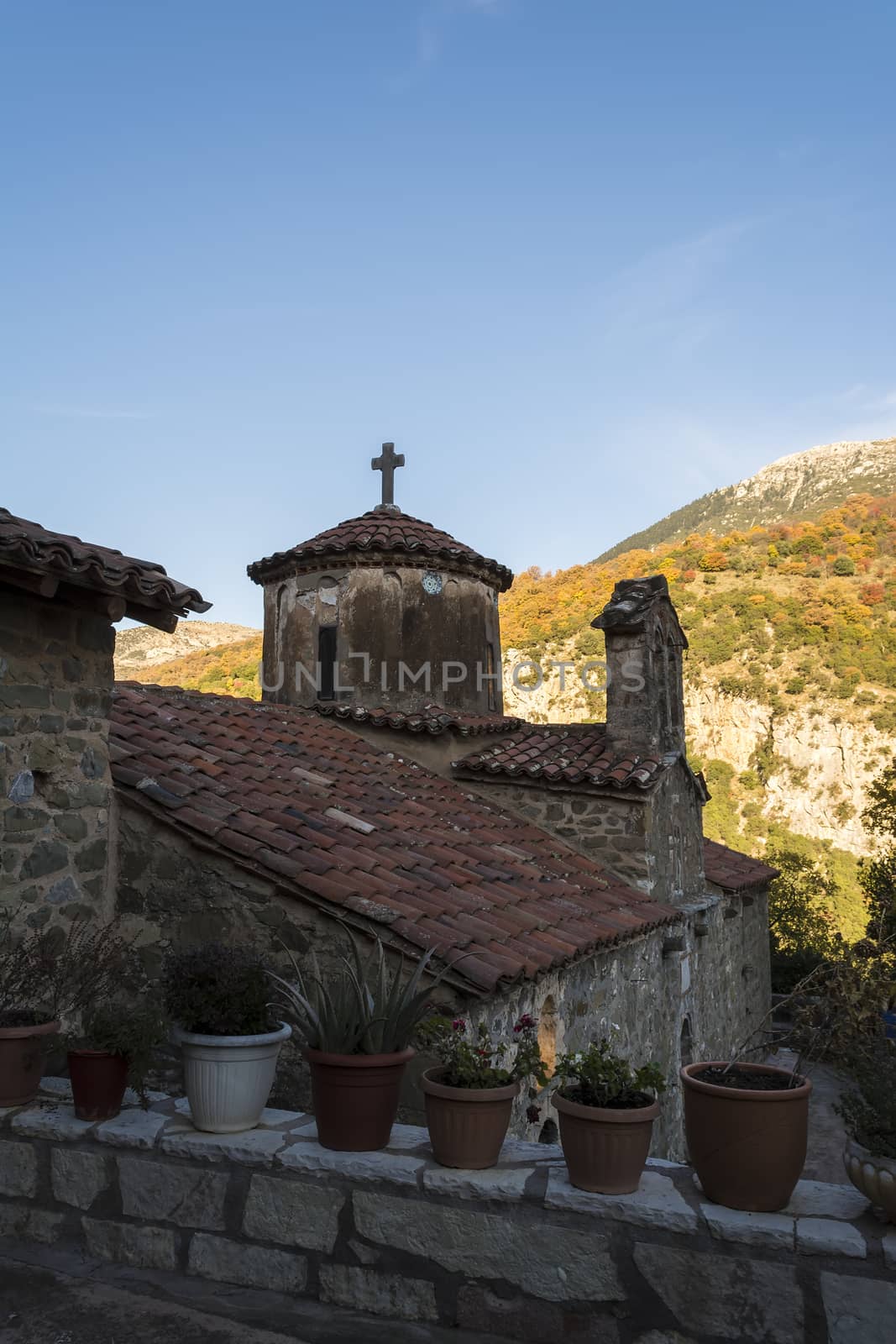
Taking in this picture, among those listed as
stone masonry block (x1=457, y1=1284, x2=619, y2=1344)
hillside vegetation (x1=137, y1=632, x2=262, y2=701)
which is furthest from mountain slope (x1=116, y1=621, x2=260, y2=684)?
stone masonry block (x1=457, y1=1284, x2=619, y2=1344)

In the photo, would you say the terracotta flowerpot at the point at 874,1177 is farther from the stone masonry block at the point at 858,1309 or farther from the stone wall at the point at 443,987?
the stone wall at the point at 443,987

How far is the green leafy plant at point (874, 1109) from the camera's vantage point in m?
2.73

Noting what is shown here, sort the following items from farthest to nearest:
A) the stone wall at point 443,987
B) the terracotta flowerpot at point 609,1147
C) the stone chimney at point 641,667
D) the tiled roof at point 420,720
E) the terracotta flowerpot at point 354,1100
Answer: the tiled roof at point 420,720 < the stone chimney at point 641,667 < the stone wall at point 443,987 < the terracotta flowerpot at point 354,1100 < the terracotta flowerpot at point 609,1147

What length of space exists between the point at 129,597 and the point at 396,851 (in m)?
2.83

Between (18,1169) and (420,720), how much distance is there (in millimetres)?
6560

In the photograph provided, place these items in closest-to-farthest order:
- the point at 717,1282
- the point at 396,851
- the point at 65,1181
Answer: the point at 717,1282 < the point at 65,1181 < the point at 396,851

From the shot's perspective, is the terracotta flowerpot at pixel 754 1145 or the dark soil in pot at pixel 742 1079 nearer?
the terracotta flowerpot at pixel 754 1145

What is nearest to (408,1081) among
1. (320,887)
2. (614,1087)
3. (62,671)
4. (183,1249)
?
(320,887)

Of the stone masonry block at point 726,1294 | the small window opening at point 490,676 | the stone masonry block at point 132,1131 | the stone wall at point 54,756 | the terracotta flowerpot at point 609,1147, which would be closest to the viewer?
the stone masonry block at point 726,1294

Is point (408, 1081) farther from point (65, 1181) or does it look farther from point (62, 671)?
point (62, 671)

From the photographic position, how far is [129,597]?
17.1 feet

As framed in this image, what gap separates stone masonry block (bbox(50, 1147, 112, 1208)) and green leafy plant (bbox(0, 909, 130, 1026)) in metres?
0.62

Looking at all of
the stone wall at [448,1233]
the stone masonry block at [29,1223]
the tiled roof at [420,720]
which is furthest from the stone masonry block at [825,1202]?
the tiled roof at [420,720]

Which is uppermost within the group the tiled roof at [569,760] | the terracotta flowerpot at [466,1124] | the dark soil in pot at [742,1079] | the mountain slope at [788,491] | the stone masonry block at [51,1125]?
the mountain slope at [788,491]
